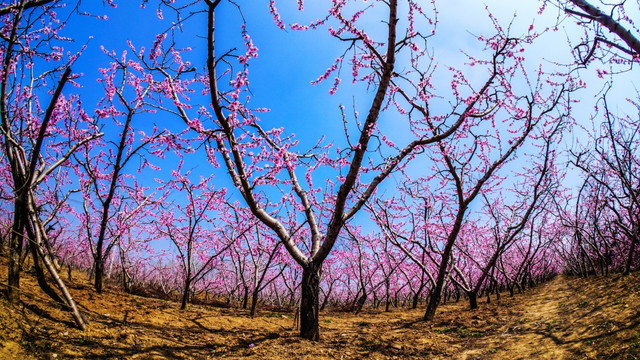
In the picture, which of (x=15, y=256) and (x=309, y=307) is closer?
(x=15, y=256)

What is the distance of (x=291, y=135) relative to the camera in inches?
299

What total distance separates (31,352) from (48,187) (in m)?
10.2

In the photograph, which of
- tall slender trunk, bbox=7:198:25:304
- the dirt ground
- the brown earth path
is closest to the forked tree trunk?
the dirt ground

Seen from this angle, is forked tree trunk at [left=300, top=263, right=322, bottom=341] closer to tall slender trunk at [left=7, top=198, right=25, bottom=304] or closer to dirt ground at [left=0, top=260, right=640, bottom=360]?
dirt ground at [left=0, top=260, right=640, bottom=360]

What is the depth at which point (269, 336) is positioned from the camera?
23.2 ft

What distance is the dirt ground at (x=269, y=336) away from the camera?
4.50m

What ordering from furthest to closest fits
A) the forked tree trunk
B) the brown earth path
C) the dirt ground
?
the forked tree trunk, the brown earth path, the dirt ground

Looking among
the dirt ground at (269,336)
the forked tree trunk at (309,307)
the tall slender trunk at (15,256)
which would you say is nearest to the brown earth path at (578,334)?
the dirt ground at (269,336)

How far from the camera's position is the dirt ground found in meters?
4.50

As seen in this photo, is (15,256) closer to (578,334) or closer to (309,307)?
(309,307)

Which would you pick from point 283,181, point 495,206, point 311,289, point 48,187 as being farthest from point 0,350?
point 495,206

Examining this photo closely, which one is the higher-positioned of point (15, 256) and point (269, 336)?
point (15, 256)

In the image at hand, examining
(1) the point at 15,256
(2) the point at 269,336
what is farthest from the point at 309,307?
(1) the point at 15,256

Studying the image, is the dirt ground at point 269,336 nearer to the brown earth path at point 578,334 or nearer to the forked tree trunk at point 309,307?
the brown earth path at point 578,334
